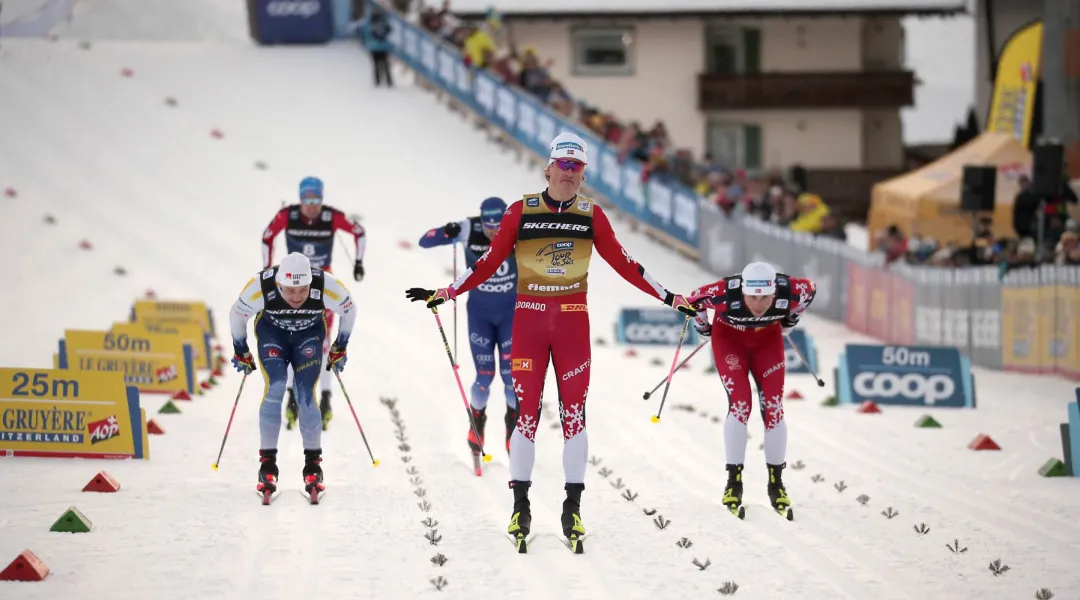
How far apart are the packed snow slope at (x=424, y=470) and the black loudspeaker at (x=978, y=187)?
2.74 metres

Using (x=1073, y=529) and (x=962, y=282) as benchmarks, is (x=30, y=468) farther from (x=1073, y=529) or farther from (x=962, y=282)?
(x=962, y=282)

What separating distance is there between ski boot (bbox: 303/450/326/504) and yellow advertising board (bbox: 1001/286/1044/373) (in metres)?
10.6

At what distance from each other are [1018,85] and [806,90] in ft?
42.6

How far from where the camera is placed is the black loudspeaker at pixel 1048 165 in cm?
1773

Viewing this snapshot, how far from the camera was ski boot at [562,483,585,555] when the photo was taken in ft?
27.0

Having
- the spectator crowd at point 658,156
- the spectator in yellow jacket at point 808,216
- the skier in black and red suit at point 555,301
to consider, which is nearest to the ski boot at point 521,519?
the skier in black and red suit at point 555,301

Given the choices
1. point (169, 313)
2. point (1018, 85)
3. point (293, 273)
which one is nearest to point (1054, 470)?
point (293, 273)

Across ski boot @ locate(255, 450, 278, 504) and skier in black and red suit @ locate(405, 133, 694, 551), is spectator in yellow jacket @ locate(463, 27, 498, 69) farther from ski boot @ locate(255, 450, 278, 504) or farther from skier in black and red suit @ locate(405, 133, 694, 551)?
skier in black and red suit @ locate(405, 133, 694, 551)

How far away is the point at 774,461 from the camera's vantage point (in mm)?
9430

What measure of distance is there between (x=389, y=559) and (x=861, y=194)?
35169 mm

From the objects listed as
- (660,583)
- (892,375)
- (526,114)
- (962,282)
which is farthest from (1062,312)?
(526,114)

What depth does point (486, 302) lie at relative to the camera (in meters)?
11.1

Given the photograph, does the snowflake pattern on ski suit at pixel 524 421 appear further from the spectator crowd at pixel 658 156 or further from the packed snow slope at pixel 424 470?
the spectator crowd at pixel 658 156

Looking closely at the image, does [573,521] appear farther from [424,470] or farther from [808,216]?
[808,216]
